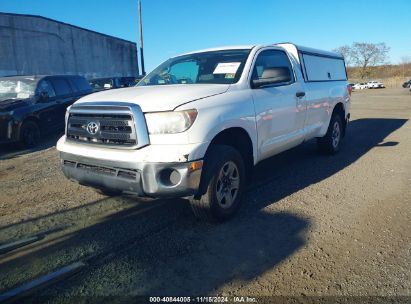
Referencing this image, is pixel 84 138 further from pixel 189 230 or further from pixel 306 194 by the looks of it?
pixel 306 194

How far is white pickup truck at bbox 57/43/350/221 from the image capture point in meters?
3.27

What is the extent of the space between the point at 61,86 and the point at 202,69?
258 inches

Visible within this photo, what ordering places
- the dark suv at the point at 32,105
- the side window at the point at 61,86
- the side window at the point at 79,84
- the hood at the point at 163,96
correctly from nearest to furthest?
1. the hood at the point at 163,96
2. the dark suv at the point at 32,105
3. the side window at the point at 61,86
4. the side window at the point at 79,84

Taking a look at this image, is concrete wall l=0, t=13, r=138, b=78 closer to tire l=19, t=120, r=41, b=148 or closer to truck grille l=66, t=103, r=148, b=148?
tire l=19, t=120, r=41, b=148

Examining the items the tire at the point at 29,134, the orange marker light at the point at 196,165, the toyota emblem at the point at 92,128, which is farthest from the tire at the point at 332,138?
the tire at the point at 29,134

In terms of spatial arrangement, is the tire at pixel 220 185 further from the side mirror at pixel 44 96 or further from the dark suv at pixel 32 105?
the side mirror at pixel 44 96

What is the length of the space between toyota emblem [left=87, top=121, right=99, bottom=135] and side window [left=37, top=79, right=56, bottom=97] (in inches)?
240

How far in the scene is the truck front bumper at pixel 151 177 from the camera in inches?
127

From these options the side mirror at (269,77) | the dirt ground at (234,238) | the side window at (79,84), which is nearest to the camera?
the dirt ground at (234,238)

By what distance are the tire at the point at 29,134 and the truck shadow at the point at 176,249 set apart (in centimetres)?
519

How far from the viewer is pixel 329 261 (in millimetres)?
3051

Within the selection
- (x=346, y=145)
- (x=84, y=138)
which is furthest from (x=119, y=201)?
(x=346, y=145)

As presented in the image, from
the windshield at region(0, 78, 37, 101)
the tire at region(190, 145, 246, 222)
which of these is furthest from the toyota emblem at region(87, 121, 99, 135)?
the windshield at region(0, 78, 37, 101)

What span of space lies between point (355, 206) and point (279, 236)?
1368 millimetres
